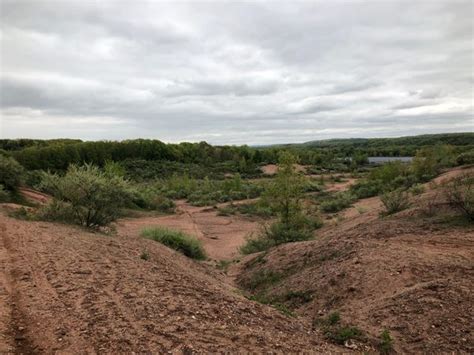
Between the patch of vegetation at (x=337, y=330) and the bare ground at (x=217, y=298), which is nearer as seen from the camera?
the bare ground at (x=217, y=298)

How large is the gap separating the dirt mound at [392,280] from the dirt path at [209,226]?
6.71 metres

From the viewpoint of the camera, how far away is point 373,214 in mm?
17641

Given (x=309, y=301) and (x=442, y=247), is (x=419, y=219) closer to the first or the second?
(x=442, y=247)

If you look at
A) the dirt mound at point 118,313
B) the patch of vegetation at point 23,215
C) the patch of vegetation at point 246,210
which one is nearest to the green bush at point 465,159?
the patch of vegetation at point 246,210

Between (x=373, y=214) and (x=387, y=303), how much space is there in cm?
1133

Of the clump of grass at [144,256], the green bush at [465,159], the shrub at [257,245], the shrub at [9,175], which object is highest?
the shrub at [9,175]

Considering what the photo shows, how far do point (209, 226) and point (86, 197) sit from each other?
1289 centimetres

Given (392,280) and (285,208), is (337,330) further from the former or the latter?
(285,208)

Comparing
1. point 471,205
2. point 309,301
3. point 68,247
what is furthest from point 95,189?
point 471,205

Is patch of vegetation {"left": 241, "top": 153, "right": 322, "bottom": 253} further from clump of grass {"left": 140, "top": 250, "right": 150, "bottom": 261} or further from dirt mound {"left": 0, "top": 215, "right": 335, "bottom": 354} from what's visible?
dirt mound {"left": 0, "top": 215, "right": 335, "bottom": 354}

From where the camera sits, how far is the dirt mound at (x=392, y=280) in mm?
5973

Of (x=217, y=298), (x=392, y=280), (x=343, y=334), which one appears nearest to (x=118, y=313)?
(x=217, y=298)

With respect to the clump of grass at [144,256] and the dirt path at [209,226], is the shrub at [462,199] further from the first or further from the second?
the clump of grass at [144,256]

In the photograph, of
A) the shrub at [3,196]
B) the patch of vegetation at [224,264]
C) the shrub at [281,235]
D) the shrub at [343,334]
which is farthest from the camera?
the shrub at [3,196]
